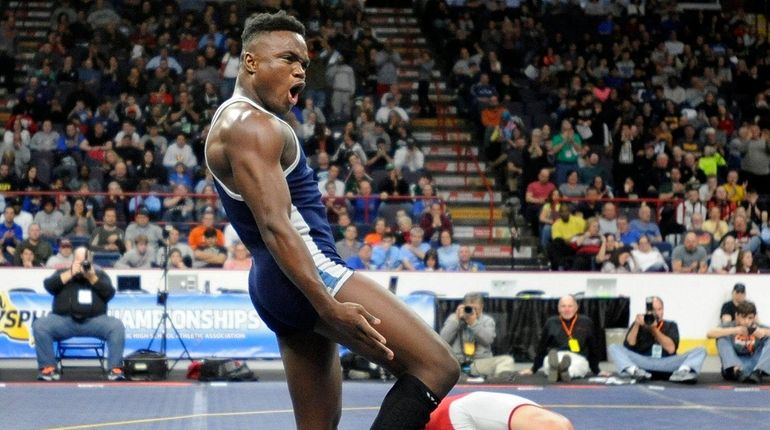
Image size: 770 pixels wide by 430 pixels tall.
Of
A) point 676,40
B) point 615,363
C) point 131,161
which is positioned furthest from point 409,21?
point 615,363

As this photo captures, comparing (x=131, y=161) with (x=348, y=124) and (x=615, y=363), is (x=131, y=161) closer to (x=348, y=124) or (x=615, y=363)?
(x=348, y=124)

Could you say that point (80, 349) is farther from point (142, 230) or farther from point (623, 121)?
point (623, 121)

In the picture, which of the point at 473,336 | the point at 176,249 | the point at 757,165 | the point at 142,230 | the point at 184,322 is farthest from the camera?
the point at 757,165

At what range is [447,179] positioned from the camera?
70.6 feet

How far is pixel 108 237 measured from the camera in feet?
54.0

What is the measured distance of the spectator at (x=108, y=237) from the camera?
1638 centimetres

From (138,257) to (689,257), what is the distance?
7.30 meters

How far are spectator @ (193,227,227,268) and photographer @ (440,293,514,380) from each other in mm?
3428

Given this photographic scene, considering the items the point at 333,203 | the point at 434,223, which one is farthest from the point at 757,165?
the point at 333,203

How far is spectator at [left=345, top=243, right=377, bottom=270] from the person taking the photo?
16.1 meters

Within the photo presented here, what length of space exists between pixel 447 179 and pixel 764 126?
5836mm

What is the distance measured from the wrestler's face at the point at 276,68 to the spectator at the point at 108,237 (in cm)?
1204

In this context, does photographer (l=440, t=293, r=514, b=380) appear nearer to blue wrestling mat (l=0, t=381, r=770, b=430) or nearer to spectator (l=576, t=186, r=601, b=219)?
blue wrestling mat (l=0, t=381, r=770, b=430)

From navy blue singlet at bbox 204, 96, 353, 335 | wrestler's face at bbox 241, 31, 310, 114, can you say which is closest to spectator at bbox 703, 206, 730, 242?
navy blue singlet at bbox 204, 96, 353, 335
